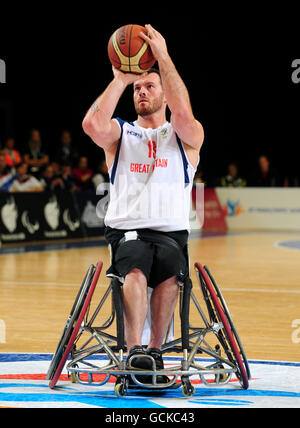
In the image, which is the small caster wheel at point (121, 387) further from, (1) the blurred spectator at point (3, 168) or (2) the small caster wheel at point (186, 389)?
(1) the blurred spectator at point (3, 168)

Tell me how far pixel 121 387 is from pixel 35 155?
49.9 feet

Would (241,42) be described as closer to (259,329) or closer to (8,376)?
(259,329)

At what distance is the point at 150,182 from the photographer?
5.29 metres

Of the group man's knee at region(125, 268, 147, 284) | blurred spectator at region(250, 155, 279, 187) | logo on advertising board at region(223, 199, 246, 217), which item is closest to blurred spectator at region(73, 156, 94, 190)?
logo on advertising board at region(223, 199, 246, 217)

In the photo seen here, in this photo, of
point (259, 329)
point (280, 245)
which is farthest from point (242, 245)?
point (259, 329)

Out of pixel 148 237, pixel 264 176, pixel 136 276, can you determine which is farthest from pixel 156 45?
A: pixel 264 176

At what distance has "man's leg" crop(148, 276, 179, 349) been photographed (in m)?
5.20

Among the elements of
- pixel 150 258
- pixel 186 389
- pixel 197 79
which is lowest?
pixel 186 389

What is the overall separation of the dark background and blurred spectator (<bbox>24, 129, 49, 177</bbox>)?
8.96 ft

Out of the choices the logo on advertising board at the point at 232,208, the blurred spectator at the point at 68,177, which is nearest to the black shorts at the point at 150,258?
the blurred spectator at the point at 68,177

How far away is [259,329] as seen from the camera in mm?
7660

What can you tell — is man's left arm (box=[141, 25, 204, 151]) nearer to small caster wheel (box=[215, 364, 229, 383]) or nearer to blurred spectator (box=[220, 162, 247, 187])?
small caster wheel (box=[215, 364, 229, 383])

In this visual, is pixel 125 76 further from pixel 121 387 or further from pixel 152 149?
pixel 121 387

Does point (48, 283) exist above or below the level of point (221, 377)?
below
